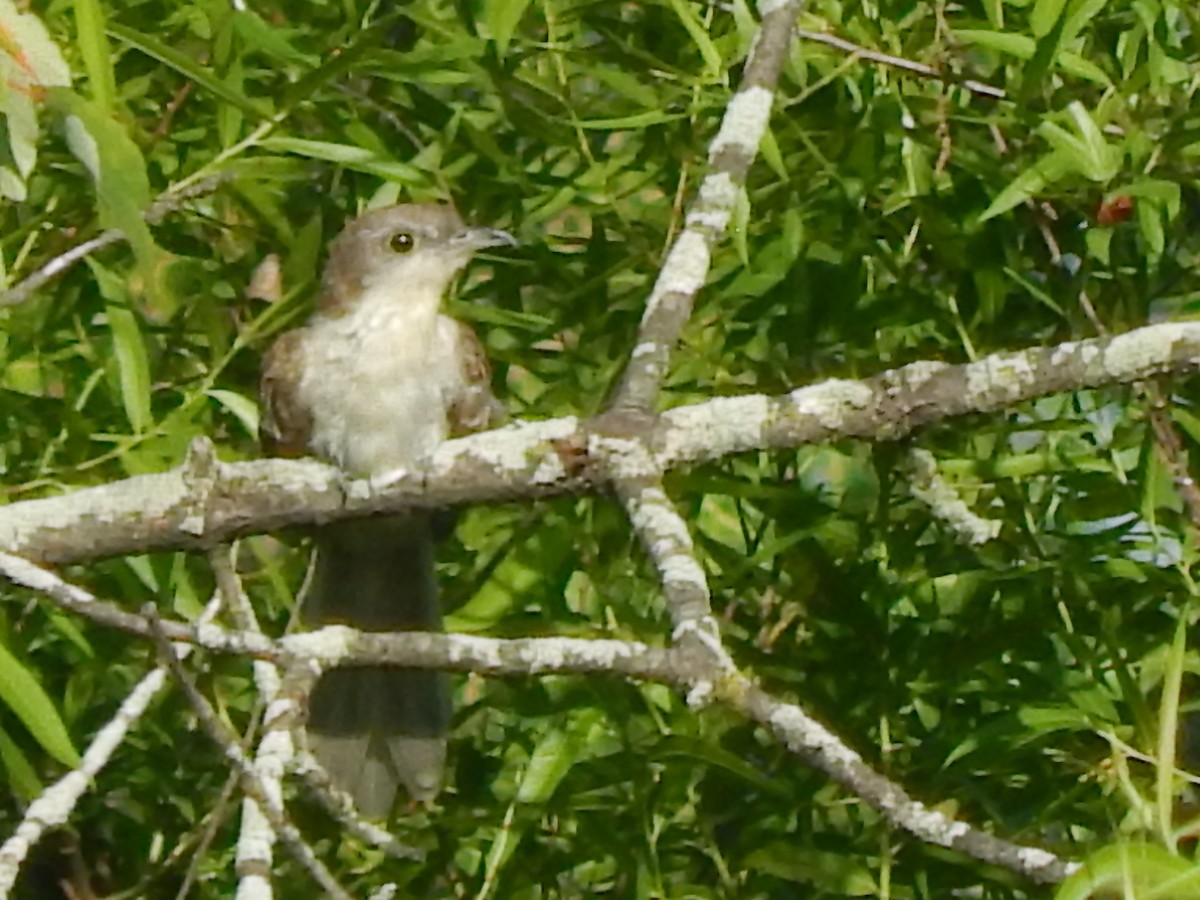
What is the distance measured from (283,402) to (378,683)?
313 mm

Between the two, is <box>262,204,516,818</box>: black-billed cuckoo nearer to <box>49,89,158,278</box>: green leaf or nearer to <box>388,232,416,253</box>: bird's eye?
<box>388,232,416,253</box>: bird's eye

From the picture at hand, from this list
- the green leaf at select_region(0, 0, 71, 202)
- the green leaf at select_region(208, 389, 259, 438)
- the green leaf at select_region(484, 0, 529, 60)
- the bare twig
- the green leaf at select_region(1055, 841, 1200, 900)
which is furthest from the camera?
the green leaf at select_region(208, 389, 259, 438)

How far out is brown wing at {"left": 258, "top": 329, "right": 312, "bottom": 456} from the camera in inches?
84.3

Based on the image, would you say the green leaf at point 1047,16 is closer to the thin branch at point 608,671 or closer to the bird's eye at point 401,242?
the thin branch at point 608,671

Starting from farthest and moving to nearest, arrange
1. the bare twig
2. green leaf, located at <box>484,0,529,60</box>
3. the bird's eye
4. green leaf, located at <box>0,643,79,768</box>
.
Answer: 1. the bird's eye
2. green leaf, located at <box>484,0,529,60</box>
3. green leaf, located at <box>0,643,79,768</box>
4. the bare twig

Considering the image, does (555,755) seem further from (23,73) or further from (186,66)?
(23,73)

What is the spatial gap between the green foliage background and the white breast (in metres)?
0.12

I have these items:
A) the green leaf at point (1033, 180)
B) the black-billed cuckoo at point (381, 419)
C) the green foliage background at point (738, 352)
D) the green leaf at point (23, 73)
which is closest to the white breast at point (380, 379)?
the black-billed cuckoo at point (381, 419)

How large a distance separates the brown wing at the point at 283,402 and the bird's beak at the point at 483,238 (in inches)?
9.1

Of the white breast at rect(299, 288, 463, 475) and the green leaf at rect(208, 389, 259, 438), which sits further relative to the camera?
the white breast at rect(299, 288, 463, 475)

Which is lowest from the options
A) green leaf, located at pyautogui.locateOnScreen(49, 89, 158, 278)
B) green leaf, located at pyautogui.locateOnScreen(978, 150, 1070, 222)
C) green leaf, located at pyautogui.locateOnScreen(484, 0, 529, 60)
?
green leaf, located at pyautogui.locateOnScreen(978, 150, 1070, 222)

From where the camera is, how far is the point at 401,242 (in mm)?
2225

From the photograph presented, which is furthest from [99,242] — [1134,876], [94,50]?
[1134,876]

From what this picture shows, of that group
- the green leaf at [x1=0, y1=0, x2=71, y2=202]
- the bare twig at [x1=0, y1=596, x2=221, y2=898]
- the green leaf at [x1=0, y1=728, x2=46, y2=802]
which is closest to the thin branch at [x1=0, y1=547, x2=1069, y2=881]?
the bare twig at [x1=0, y1=596, x2=221, y2=898]
